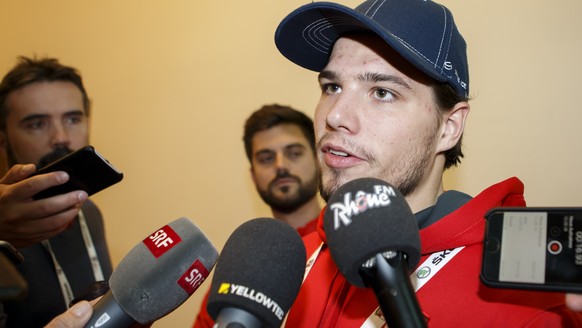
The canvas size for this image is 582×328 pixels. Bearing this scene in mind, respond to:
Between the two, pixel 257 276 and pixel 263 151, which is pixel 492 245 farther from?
pixel 263 151

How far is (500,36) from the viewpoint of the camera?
196 centimetres

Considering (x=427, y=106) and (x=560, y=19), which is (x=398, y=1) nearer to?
(x=427, y=106)

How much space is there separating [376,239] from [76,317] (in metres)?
0.40

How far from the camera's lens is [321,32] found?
3.92ft

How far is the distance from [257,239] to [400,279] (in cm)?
21

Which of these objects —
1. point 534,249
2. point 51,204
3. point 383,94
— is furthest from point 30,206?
point 534,249

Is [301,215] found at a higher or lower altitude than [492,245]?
lower

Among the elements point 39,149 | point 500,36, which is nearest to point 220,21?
point 39,149

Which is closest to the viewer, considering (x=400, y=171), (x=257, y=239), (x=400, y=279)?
(x=400, y=279)

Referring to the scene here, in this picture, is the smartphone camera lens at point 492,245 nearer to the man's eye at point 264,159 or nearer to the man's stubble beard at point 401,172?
the man's stubble beard at point 401,172

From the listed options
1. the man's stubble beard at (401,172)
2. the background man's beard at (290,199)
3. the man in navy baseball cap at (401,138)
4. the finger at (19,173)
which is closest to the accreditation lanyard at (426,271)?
the man in navy baseball cap at (401,138)

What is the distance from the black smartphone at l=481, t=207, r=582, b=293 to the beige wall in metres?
1.25

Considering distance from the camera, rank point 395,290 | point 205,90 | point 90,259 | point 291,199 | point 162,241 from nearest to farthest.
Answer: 1. point 395,290
2. point 162,241
3. point 90,259
4. point 291,199
5. point 205,90

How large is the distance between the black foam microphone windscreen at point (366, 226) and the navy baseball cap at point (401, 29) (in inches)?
15.8
